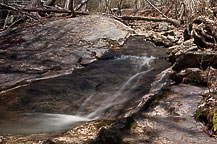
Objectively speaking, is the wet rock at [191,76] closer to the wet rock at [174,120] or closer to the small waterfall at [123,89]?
the wet rock at [174,120]

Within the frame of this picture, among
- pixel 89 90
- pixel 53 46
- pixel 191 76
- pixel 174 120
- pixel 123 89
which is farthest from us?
pixel 53 46

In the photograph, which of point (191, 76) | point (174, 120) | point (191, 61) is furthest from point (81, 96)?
point (191, 61)

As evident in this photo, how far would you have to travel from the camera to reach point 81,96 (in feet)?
16.4

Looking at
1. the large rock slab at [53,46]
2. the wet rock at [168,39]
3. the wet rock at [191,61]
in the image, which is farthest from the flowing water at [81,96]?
the wet rock at [168,39]

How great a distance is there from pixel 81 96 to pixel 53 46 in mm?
3217

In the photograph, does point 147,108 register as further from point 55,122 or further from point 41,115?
point 41,115

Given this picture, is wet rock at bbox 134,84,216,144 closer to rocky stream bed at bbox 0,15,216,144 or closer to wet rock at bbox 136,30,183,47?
rocky stream bed at bbox 0,15,216,144

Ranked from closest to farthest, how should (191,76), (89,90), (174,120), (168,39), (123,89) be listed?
(174,120)
(191,76)
(89,90)
(123,89)
(168,39)

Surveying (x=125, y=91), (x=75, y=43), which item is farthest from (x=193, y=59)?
(x=75, y=43)

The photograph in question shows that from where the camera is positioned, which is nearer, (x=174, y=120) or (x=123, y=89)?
(x=174, y=120)

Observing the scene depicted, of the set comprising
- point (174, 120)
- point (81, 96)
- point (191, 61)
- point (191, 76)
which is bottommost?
point (81, 96)

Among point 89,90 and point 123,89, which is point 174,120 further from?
point 89,90

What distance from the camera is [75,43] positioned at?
8055 millimetres

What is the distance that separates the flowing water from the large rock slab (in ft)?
1.81
